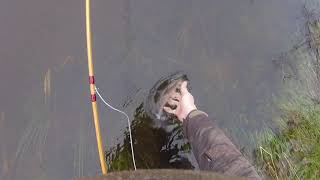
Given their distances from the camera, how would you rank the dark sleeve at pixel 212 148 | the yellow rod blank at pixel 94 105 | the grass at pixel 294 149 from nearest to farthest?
1. the dark sleeve at pixel 212 148
2. the yellow rod blank at pixel 94 105
3. the grass at pixel 294 149

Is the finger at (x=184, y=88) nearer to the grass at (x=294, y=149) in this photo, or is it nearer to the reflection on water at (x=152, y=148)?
the reflection on water at (x=152, y=148)

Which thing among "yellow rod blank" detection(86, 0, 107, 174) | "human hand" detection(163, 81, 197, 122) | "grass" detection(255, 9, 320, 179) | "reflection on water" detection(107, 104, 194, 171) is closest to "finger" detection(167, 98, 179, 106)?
"human hand" detection(163, 81, 197, 122)

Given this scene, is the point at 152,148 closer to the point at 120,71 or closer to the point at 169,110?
the point at 169,110

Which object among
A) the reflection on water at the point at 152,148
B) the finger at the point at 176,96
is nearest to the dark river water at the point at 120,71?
the reflection on water at the point at 152,148

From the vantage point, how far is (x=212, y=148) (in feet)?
9.47

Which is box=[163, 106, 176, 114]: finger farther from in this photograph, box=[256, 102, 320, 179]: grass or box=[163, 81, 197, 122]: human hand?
box=[256, 102, 320, 179]: grass

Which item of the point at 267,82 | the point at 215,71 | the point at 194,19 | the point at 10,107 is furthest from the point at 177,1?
the point at 10,107

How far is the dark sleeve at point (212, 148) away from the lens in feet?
8.96

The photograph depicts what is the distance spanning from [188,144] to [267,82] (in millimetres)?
778

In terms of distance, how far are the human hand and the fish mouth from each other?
0.03 m

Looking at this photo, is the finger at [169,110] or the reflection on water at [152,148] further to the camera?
the finger at [169,110]

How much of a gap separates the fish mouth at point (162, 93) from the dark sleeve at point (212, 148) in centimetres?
18

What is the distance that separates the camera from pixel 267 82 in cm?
346

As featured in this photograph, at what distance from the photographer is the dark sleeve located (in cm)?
273
